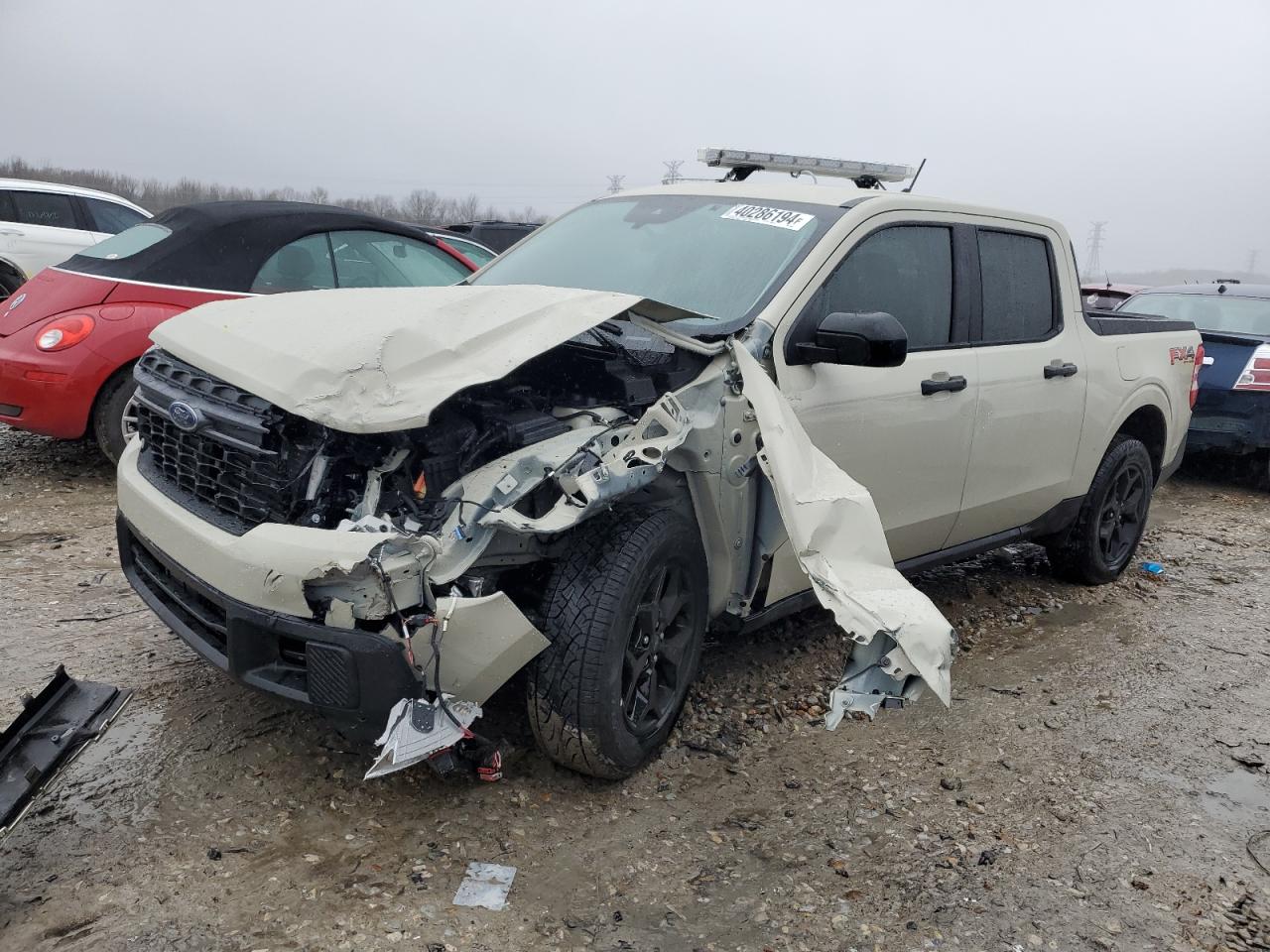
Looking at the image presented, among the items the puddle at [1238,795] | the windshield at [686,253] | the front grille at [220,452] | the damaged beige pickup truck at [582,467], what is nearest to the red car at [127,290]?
the windshield at [686,253]

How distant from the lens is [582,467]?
270 centimetres

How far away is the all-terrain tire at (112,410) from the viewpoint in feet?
18.2

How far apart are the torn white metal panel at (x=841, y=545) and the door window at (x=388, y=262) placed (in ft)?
11.6

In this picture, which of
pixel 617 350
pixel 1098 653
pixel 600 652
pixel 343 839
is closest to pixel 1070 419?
pixel 1098 653

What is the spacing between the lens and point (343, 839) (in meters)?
2.74

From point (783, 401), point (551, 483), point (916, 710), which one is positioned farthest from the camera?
point (916, 710)

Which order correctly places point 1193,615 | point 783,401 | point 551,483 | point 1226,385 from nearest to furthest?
point 551,483 → point 783,401 → point 1193,615 → point 1226,385

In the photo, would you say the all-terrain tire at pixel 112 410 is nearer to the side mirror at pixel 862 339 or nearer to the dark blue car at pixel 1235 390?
the side mirror at pixel 862 339

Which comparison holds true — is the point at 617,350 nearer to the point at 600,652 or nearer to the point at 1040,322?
the point at 600,652

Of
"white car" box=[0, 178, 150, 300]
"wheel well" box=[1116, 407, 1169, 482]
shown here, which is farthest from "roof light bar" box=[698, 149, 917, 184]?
"white car" box=[0, 178, 150, 300]

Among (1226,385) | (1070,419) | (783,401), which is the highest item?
(783,401)

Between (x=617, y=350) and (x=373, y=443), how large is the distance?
84 cm

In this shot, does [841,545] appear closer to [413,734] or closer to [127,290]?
[413,734]

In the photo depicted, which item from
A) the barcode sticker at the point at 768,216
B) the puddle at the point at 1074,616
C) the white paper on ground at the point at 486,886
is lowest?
the puddle at the point at 1074,616
